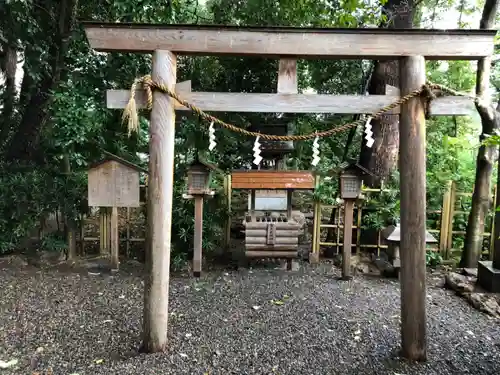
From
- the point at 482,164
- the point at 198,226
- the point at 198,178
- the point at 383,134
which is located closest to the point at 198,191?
the point at 198,178

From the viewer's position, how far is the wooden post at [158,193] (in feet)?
11.1

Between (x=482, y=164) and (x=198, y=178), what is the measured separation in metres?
4.37

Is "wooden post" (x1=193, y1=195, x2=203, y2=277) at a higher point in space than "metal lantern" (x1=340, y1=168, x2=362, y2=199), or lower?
lower

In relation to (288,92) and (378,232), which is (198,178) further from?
(378,232)

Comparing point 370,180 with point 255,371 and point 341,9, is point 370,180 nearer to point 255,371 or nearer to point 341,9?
point 341,9

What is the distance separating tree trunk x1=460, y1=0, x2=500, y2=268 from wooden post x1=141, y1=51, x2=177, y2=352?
4.45 m

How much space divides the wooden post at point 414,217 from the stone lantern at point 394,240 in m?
2.42

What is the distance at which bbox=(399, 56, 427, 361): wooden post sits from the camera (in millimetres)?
3418

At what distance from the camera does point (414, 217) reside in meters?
3.43

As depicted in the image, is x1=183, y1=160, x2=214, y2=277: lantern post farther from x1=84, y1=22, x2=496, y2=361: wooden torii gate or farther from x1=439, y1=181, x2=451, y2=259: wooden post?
x1=439, y1=181, x2=451, y2=259: wooden post

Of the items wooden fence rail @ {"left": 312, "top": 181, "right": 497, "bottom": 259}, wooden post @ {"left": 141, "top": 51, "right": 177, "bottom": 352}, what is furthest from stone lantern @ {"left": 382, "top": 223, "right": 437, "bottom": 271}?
wooden post @ {"left": 141, "top": 51, "right": 177, "bottom": 352}

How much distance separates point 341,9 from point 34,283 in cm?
654

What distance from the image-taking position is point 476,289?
5.38 m

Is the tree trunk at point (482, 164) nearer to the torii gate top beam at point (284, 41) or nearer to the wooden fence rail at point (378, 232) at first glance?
the wooden fence rail at point (378, 232)
